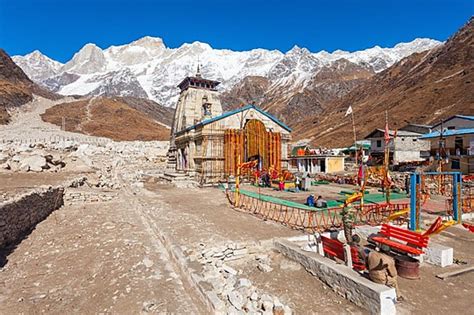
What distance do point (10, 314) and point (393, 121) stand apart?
8452 centimetres

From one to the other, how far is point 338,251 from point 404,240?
1877 millimetres

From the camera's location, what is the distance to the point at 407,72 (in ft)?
364

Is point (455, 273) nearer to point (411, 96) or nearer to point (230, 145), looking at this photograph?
point (230, 145)

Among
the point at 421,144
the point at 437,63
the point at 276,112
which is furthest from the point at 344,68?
the point at 421,144

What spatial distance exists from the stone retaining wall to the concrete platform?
30.1 feet

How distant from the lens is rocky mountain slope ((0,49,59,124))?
86975 mm

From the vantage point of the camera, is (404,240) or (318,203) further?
(318,203)

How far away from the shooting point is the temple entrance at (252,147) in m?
27.5

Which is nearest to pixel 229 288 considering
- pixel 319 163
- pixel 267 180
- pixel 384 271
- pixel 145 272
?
pixel 145 272

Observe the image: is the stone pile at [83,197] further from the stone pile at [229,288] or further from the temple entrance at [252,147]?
the temple entrance at [252,147]

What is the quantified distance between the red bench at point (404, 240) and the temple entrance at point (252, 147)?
18.3m

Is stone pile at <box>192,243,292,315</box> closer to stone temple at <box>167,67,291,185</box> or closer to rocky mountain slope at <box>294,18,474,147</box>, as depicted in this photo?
stone temple at <box>167,67,291,185</box>

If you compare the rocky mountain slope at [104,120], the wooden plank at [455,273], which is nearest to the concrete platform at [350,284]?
the wooden plank at [455,273]

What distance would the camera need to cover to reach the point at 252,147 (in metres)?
28.5
